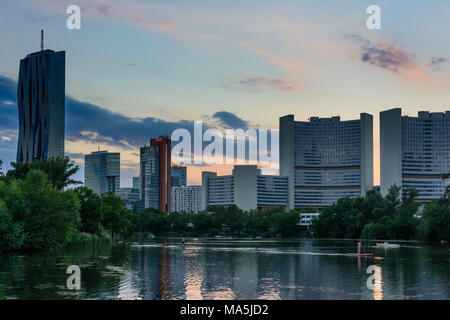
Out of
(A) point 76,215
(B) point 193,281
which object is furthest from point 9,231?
(B) point 193,281

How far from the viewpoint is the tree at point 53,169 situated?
11144 cm

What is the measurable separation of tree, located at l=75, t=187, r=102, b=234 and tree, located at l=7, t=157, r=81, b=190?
4.73m

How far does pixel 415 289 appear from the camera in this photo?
44625 mm

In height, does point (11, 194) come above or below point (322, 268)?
above

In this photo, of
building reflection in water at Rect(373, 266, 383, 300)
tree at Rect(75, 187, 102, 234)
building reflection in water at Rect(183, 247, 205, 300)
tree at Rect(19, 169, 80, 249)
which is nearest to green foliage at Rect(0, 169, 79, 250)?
tree at Rect(19, 169, 80, 249)

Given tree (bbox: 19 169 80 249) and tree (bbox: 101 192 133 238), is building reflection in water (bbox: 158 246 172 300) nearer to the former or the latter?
tree (bbox: 19 169 80 249)

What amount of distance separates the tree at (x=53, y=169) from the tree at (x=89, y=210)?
4730mm

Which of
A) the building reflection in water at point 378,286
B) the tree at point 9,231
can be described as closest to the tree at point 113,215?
the tree at point 9,231

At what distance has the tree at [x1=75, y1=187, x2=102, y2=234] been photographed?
11175 centimetres

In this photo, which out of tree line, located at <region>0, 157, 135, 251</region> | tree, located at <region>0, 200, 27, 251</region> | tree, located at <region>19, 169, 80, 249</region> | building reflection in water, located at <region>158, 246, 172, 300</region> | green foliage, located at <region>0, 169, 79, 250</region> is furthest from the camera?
tree, located at <region>19, 169, 80, 249</region>

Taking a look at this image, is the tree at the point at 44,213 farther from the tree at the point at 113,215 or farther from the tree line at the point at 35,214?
the tree at the point at 113,215
